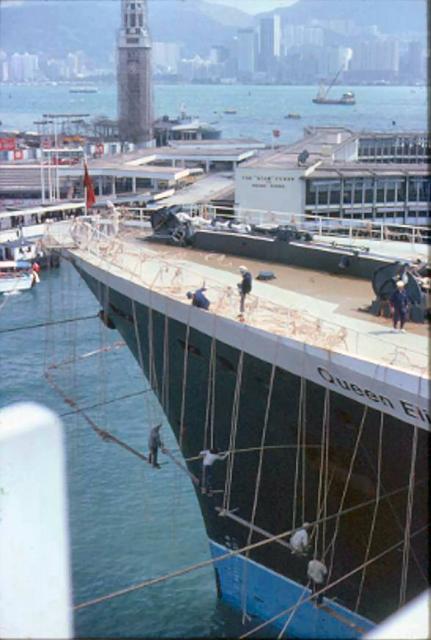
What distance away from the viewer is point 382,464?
352 inches

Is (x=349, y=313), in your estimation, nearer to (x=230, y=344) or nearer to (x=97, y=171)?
(x=230, y=344)

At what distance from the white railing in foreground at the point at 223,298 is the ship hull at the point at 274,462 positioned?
25 cm

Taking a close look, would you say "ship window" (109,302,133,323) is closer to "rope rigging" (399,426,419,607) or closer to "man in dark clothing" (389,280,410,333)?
"man in dark clothing" (389,280,410,333)

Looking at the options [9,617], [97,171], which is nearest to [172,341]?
[9,617]

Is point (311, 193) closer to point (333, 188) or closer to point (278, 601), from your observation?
point (333, 188)

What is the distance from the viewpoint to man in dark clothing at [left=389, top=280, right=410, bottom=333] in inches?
364

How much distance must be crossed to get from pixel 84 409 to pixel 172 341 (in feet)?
24.0

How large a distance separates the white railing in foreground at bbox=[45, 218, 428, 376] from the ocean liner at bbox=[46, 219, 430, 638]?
3cm

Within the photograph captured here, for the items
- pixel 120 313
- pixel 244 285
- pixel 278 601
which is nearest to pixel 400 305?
pixel 244 285

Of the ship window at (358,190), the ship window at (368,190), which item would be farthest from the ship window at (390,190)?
the ship window at (358,190)

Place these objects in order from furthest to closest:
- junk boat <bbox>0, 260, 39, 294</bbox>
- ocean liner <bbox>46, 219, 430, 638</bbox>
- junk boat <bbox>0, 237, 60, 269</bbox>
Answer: junk boat <bbox>0, 237, 60, 269</bbox> < junk boat <bbox>0, 260, 39, 294</bbox> < ocean liner <bbox>46, 219, 430, 638</bbox>

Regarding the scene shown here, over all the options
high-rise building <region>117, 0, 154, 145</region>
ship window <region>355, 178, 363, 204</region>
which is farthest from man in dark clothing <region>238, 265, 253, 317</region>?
high-rise building <region>117, 0, 154, 145</region>

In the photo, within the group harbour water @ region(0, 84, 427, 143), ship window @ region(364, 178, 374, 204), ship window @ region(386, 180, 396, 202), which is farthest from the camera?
harbour water @ region(0, 84, 427, 143)

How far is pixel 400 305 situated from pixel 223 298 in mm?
2046
